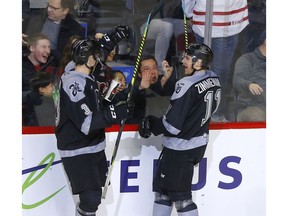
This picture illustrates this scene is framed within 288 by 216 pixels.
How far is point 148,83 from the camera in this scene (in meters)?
5.45

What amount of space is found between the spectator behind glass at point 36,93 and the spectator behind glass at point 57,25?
0.41 ft

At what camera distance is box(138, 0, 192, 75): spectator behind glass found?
5.41m

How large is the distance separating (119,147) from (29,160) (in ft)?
1.78

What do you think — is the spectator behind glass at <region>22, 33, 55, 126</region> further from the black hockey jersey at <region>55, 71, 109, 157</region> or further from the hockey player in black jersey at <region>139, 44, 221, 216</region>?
the hockey player in black jersey at <region>139, 44, 221, 216</region>

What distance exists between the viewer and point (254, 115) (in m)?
5.64

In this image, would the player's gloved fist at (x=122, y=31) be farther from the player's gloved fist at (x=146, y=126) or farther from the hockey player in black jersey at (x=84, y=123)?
the player's gloved fist at (x=146, y=126)

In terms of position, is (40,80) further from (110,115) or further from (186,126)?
(186,126)

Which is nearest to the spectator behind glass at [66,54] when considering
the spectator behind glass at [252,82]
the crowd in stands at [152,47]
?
the crowd in stands at [152,47]

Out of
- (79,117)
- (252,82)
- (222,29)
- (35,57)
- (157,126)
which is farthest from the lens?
(252,82)

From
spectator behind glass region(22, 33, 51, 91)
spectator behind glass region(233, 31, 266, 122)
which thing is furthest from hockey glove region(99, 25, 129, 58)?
spectator behind glass region(233, 31, 266, 122)

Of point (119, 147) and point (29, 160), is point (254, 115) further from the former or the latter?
point (29, 160)

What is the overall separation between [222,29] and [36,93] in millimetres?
1207

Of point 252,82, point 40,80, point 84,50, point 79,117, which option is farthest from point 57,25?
point 252,82

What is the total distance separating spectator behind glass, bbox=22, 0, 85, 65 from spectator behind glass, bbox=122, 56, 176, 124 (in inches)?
17.2
